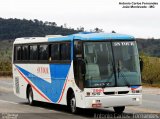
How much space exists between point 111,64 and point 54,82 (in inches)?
151

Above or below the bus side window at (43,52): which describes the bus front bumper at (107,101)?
below

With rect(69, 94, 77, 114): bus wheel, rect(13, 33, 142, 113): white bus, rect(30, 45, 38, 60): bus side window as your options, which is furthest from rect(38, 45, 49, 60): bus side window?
rect(69, 94, 77, 114): bus wheel

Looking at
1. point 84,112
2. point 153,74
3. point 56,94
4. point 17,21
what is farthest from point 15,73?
point 17,21

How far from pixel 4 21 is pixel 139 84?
99107 millimetres

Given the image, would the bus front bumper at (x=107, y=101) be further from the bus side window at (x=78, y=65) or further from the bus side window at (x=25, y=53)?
the bus side window at (x=25, y=53)

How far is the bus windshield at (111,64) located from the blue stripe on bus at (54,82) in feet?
5.15

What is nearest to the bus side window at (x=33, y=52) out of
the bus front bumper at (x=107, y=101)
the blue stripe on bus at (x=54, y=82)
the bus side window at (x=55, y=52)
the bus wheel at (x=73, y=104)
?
the blue stripe on bus at (x=54, y=82)

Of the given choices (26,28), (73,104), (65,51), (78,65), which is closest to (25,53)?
(65,51)

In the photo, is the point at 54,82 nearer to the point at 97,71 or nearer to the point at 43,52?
the point at 43,52

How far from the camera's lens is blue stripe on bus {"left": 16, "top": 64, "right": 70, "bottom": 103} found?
20.7 metres

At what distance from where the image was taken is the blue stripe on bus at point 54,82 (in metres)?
20.7

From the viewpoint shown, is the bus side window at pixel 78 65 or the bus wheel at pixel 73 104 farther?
the bus wheel at pixel 73 104

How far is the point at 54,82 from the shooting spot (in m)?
21.9

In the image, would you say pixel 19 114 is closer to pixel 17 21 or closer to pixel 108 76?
pixel 108 76
